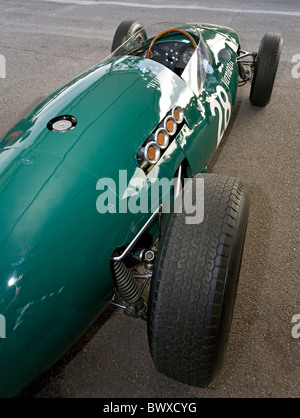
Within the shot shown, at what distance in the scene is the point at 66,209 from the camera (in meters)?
1.49

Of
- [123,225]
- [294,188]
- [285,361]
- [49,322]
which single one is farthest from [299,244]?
[49,322]

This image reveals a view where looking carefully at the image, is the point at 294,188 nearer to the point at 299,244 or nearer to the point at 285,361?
the point at 299,244

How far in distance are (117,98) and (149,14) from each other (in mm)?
5289

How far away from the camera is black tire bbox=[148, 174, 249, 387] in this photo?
135cm

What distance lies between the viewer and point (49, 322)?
140 cm

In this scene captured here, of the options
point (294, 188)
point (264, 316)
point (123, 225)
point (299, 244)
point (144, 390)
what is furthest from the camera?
point (294, 188)

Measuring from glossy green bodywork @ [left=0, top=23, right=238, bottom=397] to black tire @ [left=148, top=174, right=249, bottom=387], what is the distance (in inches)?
11.5
